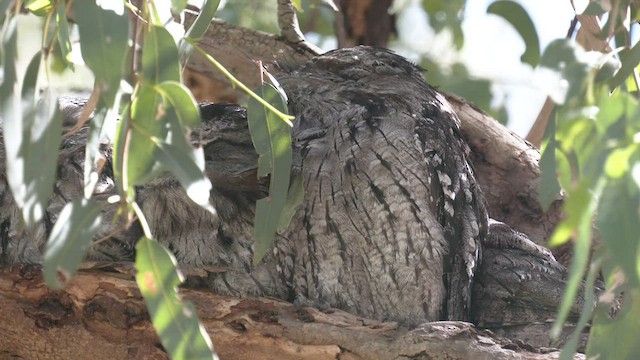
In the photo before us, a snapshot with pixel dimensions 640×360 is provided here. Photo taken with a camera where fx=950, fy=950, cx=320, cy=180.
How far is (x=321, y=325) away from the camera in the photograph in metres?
2.41

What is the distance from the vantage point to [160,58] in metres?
1.74

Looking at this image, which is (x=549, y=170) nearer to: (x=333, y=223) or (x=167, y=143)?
(x=167, y=143)

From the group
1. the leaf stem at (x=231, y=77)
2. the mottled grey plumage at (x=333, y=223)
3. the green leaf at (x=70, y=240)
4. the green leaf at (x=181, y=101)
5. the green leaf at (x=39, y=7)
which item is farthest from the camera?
the mottled grey plumage at (x=333, y=223)

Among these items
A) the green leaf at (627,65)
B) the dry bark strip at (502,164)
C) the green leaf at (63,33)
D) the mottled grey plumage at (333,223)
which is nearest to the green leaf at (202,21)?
the green leaf at (63,33)

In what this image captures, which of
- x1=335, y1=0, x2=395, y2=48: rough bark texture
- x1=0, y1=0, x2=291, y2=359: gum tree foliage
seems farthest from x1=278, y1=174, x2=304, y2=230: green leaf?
x1=335, y1=0, x2=395, y2=48: rough bark texture

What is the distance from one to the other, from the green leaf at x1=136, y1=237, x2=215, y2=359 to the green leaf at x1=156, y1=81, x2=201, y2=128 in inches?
9.2

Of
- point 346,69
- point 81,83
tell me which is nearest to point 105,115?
point 346,69

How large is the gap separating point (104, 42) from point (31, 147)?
0.22 metres

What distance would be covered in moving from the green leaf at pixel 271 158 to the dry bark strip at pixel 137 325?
0.35 metres

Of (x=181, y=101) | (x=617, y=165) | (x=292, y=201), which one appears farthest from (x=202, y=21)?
(x=617, y=165)

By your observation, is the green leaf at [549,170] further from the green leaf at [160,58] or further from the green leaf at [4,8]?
the green leaf at [4,8]

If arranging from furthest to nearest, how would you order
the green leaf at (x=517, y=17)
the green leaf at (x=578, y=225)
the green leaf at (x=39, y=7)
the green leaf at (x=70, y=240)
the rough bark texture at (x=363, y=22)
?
the rough bark texture at (x=363, y=22)
the green leaf at (x=517, y=17)
the green leaf at (x=39, y=7)
the green leaf at (x=70, y=240)
the green leaf at (x=578, y=225)

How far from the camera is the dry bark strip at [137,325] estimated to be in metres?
2.38

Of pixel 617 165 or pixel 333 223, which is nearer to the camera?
pixel 617 165
